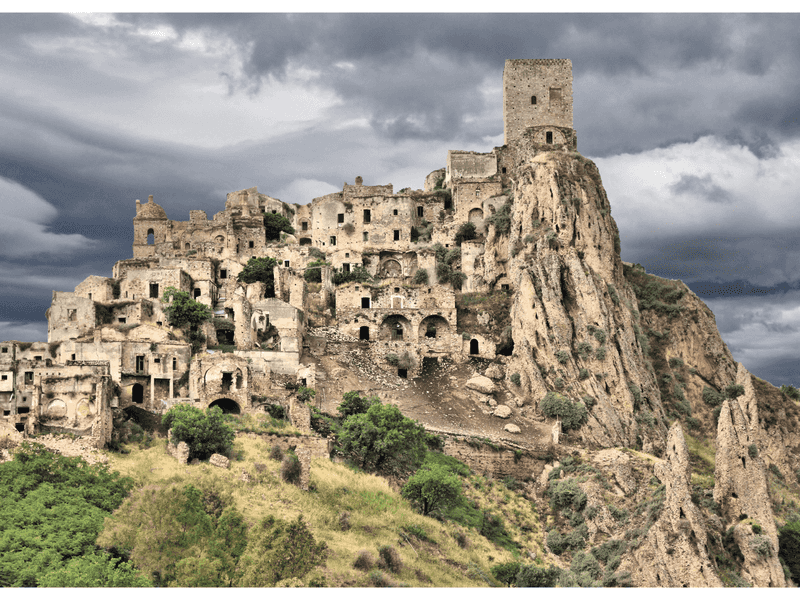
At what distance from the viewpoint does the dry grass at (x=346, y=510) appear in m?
41.8

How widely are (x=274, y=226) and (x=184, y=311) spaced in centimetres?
2522

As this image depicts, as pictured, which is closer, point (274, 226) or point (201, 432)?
point (201, 432)

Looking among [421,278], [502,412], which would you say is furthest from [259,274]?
[502,412]

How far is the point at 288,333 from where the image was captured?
67.2 metres

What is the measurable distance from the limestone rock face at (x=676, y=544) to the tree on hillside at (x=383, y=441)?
14787 millimetres

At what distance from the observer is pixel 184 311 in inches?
2613

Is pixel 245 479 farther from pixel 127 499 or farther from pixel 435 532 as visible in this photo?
pixel 435 532

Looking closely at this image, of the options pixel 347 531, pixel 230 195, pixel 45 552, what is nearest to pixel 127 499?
pixel 45 552

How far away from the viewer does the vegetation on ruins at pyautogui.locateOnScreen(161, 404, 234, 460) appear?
47938 millimetres

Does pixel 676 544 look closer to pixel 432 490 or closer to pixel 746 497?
pixel 746 497

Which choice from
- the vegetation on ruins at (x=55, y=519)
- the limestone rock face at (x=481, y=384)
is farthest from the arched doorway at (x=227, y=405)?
the limestone rock face at (x=481, y=384)

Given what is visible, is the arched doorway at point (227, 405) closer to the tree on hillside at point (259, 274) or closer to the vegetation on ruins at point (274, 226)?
the tree on hillside at point (259, 274)

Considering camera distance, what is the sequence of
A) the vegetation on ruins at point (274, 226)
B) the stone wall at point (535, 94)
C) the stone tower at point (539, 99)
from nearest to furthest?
1. the vegetation on ruins at point (274, 226)
2. the stone tower at point (539, 99)
3. the stone wall at point (535, 94)

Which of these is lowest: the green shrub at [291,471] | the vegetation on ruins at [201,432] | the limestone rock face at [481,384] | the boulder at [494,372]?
the green shrub at [291,471]
